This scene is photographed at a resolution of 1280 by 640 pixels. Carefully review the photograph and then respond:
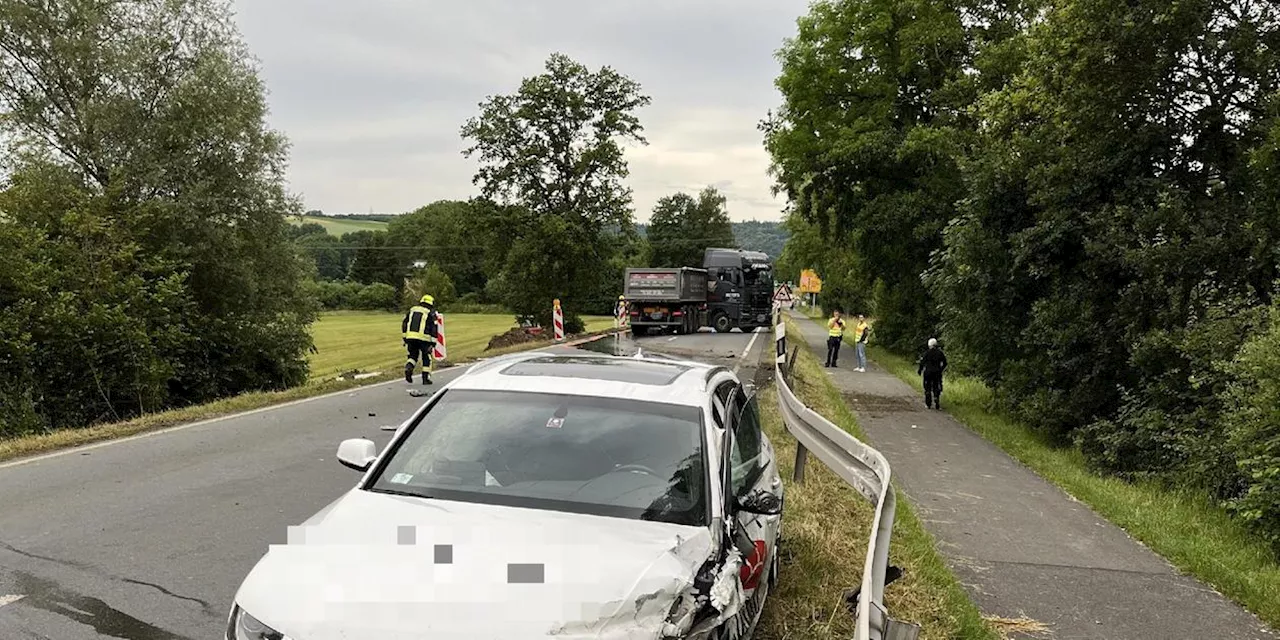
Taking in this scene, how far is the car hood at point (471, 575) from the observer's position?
9.11 feet

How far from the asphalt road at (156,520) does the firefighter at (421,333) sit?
4597 millimetres

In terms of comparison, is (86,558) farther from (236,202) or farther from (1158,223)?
(236,202)

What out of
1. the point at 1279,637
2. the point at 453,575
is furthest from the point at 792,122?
the point at 453,575

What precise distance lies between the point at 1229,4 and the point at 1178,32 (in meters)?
0.67

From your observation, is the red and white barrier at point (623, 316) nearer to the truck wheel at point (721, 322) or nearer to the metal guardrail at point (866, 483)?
the truck wheel at point (721, 322)

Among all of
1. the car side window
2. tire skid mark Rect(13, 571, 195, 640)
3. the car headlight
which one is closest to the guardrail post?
the car side window

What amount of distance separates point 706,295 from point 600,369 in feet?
110

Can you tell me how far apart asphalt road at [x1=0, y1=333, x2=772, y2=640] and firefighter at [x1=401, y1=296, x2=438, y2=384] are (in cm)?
460

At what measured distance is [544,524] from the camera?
3.46 m

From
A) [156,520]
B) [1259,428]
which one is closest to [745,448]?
[156,520]

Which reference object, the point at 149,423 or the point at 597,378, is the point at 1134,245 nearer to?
the point at 597,378

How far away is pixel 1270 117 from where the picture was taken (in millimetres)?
10344

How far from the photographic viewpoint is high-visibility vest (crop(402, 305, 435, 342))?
15.8m

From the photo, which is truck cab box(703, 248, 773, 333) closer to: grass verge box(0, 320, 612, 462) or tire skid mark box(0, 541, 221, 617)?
grass verge box(0, 320, 612, 462)
